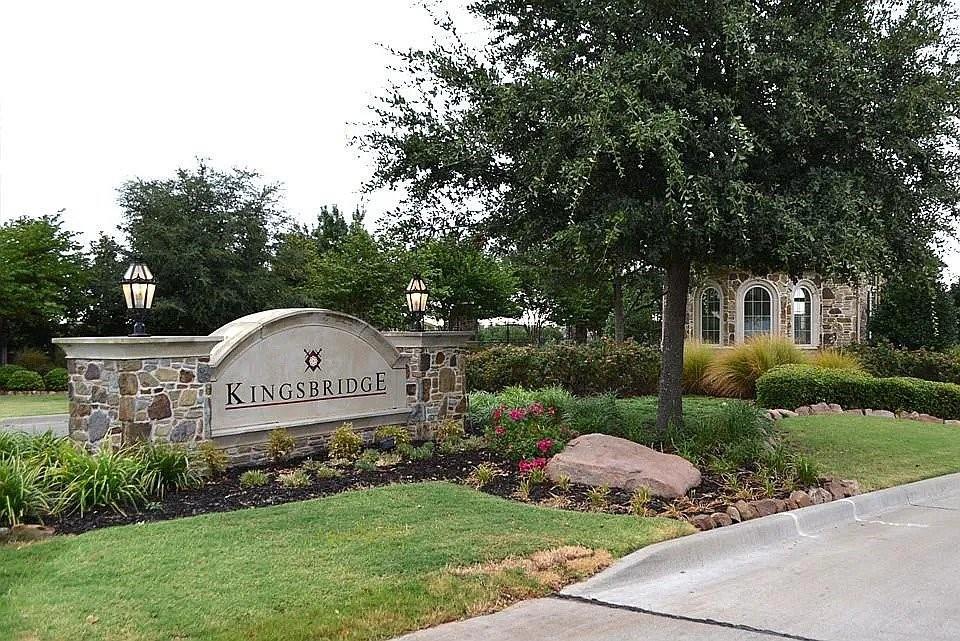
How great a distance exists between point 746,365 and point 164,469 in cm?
1275

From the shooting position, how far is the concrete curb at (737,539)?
5.33 metres

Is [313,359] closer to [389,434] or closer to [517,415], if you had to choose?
[389,434]

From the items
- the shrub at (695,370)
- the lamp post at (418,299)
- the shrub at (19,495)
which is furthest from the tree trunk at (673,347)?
the shrub at (695,370)

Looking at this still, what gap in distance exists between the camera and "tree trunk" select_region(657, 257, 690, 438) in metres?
10.1

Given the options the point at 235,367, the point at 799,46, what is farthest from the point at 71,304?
the point at 799,46

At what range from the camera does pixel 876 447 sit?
35.2 feet

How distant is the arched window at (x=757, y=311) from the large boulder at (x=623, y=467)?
56.7ft

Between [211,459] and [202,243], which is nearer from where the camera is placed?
[211,459]

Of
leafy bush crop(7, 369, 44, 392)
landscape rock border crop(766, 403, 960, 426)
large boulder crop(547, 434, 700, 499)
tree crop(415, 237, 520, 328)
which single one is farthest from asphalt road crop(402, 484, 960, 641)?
leafy bush crop(7, 369, 44, 392)

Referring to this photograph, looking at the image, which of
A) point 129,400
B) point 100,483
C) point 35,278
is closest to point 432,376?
point 129,400

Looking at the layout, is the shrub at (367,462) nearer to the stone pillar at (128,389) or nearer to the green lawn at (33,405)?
the stone pillar at (128,389)

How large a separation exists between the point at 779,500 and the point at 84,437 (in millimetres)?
6637

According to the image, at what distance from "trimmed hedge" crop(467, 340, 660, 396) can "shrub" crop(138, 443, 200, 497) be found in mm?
9914

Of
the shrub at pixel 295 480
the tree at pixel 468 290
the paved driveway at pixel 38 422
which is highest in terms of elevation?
the tree at pixel 468 290
